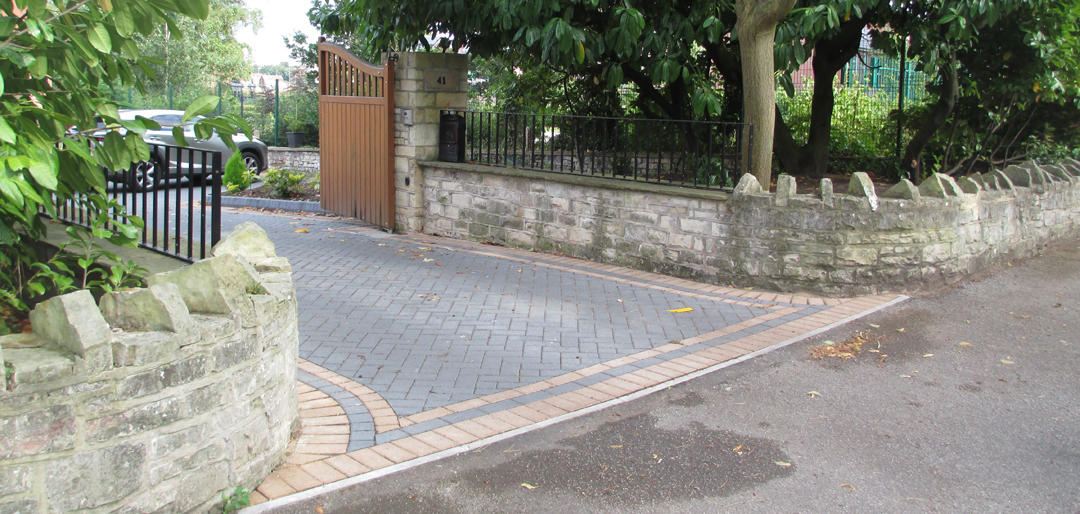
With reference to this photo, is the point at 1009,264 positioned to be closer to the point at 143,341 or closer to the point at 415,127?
the point at 415,127

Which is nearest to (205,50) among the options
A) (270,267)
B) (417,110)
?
(417,110)

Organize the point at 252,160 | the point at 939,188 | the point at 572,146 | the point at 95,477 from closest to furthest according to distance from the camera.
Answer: the point at 95,477 → the point at 939,188 → the point at 572,146 → the point at 252,160

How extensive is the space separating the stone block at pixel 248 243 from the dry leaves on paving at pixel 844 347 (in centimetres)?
401

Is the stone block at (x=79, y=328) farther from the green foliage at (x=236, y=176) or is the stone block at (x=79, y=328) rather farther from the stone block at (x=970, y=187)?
the green foliage at (x=236, y=176)

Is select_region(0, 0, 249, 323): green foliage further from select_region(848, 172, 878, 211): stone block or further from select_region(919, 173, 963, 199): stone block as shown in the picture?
select_region(919, 173, 963, 199): stone block

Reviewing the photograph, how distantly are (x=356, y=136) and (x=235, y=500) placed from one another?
8.54 meters

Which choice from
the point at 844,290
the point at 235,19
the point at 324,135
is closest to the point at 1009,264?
the point at 844,290

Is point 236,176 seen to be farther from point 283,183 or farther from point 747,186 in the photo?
point 747,186

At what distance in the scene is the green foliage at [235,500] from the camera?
3607 mm

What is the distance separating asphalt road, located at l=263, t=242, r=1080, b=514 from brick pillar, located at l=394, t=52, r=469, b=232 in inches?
247

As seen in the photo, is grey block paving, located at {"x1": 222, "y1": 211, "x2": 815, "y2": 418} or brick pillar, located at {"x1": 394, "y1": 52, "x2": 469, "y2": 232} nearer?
grey block paving, located at {"x1": 222, "y1": 211, "x2": 815, "y2": 418}

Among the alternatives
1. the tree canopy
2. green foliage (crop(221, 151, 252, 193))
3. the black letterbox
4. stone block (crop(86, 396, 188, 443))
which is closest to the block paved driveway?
stone block (crop(86, 396, 188, 443))

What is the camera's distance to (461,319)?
6.95 metres

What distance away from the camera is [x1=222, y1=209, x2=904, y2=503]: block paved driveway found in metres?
4.67
